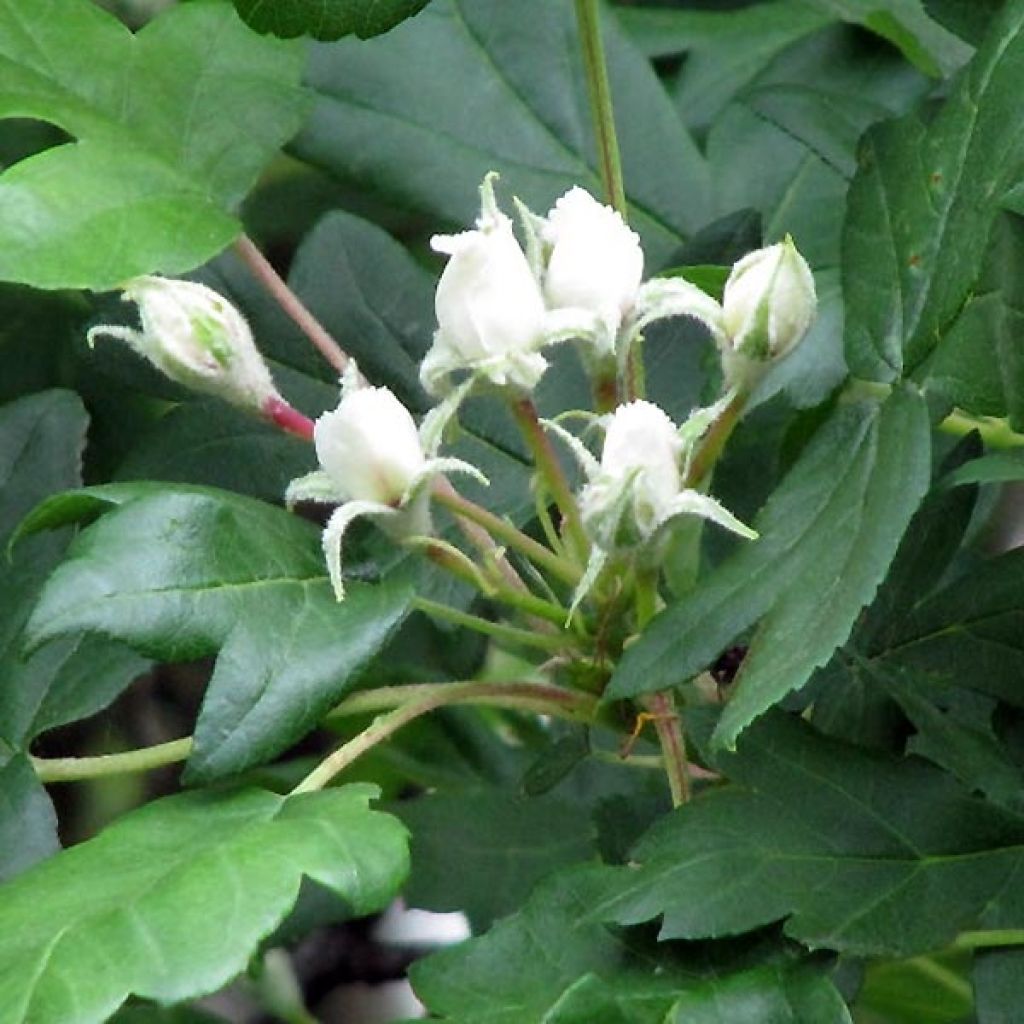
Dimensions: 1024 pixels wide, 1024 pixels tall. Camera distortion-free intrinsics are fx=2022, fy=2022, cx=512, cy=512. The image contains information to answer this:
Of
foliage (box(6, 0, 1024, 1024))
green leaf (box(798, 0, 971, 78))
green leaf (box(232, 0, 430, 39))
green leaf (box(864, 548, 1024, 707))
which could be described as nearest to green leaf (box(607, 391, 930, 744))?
foliage (box(6, 0, 1024, 1024))

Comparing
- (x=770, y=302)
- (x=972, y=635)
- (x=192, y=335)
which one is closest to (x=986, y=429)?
(x=972, y=635)

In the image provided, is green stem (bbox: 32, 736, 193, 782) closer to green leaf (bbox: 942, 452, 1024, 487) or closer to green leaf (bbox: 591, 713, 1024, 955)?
green leaf (bbox: 591, 713, 1024, 955)

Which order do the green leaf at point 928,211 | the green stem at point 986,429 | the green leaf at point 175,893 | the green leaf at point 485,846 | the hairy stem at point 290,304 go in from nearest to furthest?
1. the green leaf at point 175,893
2. the green leaf at point 928,211
3. the hairy stem at point 290,304
4. the green stem at point 986,429
5. the green leaf at point 485,846

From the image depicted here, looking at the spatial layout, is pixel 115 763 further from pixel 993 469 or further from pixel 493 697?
pixel 993 469

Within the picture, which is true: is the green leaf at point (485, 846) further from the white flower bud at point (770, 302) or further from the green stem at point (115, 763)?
the white flower bud at point (770, 302)

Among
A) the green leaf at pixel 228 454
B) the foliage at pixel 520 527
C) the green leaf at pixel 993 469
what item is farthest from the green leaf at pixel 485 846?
the green leaf at pixel 993 469

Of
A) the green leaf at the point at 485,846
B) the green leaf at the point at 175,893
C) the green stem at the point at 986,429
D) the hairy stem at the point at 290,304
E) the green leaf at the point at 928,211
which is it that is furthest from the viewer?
the green leaf at the point at 485,846

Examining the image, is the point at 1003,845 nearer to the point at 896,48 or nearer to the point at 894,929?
the point at 894,929

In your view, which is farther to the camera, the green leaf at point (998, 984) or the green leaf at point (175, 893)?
the green leaf at point (998, 984)
